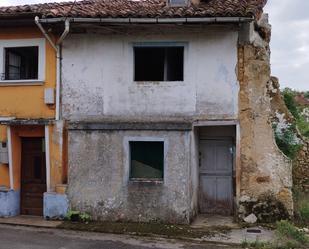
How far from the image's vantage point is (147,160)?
11.8 meters

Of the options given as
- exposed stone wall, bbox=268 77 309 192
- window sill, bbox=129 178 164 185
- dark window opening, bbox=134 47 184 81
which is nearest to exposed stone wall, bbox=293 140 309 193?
exposed stone wall, bbox=268 77 309 192

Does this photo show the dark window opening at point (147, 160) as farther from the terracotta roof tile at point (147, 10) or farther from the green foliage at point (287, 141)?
the green foliage at point (287, 141)

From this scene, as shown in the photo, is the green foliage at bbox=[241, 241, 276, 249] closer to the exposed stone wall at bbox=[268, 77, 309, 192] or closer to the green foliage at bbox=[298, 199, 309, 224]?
the green foliage at bbox=[298, 199, 309, 224]

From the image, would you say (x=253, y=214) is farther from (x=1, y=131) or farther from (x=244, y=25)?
(x=1, y=131)

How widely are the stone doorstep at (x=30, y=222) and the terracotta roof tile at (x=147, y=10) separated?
17.7 feet

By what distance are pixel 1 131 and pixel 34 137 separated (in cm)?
95

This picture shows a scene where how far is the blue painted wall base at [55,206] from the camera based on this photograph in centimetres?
1188

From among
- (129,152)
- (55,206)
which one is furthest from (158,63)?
(55,206)

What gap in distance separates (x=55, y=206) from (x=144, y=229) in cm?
268

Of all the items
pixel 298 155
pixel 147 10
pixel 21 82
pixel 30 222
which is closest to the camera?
pixel 147 10

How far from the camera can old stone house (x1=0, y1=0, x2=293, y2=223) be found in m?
11.4

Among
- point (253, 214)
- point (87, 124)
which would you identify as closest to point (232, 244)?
point (253, 214)

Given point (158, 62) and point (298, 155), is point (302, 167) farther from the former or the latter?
point (158, 62)

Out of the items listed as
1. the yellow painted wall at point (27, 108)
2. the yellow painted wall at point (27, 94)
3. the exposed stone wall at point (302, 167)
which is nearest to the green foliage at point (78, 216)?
the yellow painted wall at point (27, 108)
